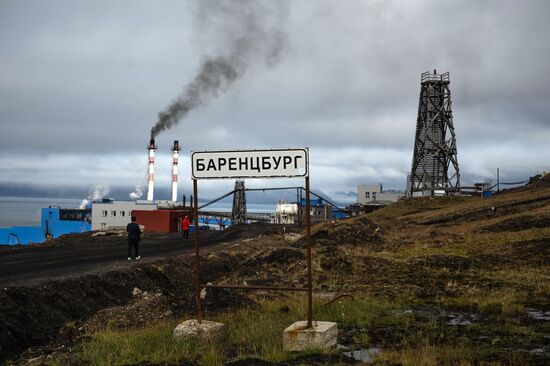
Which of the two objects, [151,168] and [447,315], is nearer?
[447,315]

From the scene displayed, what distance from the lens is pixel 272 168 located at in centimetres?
869

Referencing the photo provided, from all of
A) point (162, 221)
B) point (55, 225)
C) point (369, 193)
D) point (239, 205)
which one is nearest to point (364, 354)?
point (162, 221)

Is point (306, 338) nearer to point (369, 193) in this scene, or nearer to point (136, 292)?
point (136, 292)

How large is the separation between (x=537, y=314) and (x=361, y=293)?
427 centimetres

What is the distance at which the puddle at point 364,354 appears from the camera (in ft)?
24.6

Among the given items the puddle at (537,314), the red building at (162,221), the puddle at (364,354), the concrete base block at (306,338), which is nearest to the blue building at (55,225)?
the red building at (162,221)

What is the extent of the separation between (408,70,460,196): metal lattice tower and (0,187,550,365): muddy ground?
4911 cm

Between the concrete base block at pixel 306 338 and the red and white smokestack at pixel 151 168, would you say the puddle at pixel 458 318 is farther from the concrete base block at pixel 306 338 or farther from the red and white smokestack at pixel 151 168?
the red and white smokestack at pixel 151 168

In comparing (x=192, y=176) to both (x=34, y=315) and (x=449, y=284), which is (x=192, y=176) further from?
(x=449, y=284)

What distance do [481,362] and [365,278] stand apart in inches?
390

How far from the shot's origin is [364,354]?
25.7 ft

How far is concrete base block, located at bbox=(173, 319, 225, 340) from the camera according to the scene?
28.7 ft

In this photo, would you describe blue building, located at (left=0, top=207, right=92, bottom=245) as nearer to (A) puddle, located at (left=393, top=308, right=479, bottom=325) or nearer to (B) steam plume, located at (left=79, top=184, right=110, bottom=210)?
(B) steam plume, located at (left=79, top=184, right=110, bottom=210)

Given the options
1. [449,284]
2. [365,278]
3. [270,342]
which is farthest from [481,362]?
[365,278]
